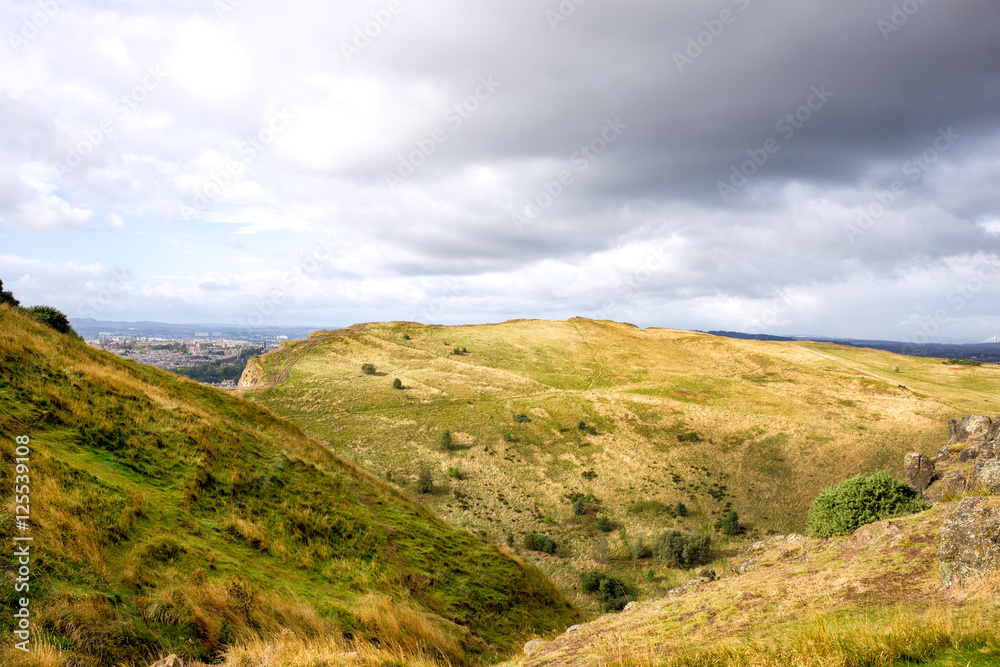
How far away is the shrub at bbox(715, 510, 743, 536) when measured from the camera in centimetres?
4194

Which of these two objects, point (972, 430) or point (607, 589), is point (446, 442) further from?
point (972, 430)

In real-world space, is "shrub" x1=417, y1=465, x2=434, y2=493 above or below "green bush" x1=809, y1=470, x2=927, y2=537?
below

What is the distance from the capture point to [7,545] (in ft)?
22.5

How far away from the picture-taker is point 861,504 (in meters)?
16.9

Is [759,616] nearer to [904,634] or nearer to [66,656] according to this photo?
[904,634]

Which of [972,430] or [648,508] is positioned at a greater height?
[972,430]

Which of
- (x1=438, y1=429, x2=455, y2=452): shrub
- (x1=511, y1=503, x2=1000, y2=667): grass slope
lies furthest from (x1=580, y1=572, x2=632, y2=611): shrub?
(x1=438, y1=429, x2=455, y2=452): shrub

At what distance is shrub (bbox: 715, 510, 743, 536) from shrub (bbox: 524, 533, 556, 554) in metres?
18.3

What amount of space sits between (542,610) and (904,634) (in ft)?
43.3

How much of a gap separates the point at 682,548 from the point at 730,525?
9490mm

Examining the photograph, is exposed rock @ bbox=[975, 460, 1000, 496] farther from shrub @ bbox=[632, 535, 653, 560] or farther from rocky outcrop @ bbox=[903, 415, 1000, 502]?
shrub @ bbox=[632, 535, 653, 560]

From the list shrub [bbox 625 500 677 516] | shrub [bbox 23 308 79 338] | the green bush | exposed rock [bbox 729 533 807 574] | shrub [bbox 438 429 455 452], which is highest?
shrub [bbox 23 308 79 338]

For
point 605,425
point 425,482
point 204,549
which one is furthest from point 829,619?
point 605,425

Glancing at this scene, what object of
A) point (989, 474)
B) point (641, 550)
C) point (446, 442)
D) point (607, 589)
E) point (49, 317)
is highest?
point (49, 317)
